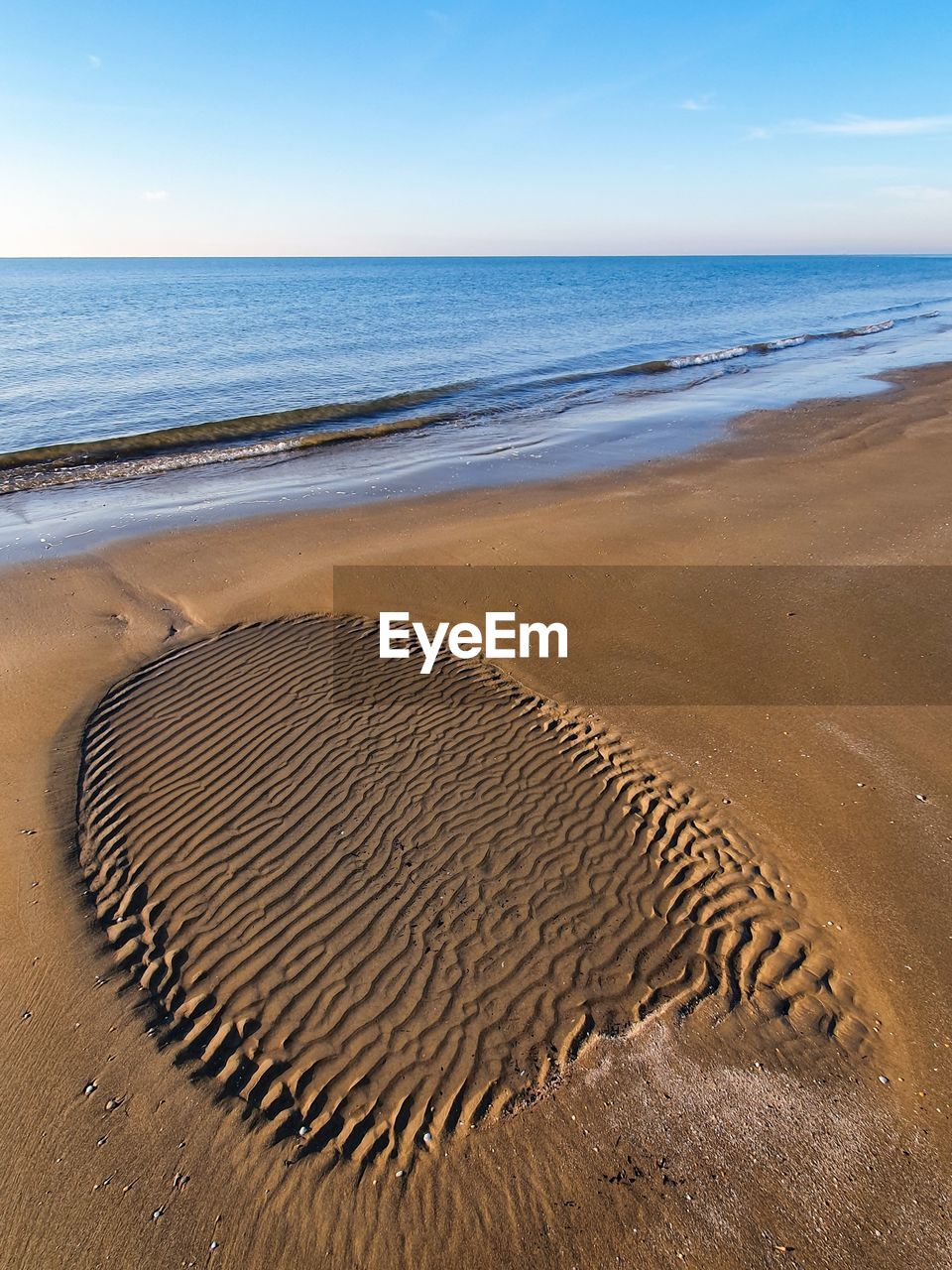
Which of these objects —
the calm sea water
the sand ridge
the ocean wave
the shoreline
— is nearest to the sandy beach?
the sand ridge

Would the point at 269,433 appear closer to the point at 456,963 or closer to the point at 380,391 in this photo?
the point at 380,391

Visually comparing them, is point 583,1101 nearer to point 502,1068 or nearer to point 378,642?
point 502,1068

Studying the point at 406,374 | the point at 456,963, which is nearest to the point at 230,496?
the point at 456,963

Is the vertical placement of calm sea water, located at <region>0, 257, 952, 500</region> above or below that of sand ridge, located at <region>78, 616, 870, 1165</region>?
above

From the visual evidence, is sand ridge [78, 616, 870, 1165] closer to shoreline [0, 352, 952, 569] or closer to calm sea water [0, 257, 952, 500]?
shoreline [0, 352, 952, 569]

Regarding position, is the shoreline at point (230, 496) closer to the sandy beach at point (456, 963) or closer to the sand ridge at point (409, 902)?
the sandy beach at point (456, 963)

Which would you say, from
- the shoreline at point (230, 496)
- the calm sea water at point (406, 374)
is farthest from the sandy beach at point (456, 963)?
the calm sea water at point (406, 374)
